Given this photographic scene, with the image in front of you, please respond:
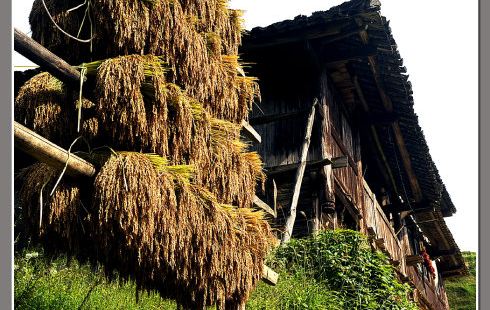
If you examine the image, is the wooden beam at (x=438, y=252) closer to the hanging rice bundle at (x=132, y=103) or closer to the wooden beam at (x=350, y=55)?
the wooden beam at (x=350, y=55)

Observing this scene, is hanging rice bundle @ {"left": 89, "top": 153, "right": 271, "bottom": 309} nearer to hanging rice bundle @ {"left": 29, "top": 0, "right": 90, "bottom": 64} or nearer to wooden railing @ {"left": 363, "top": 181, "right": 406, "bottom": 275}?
hanging rice bundle @ {"left": 29, "top": 0, "right": 90, "bottom": 64}

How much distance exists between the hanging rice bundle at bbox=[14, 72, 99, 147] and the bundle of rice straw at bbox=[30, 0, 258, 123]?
12.8 inches

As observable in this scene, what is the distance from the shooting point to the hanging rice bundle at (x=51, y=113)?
3.98 metres

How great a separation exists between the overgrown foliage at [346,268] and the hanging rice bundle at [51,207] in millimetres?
3644

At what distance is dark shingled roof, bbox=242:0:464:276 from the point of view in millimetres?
8516

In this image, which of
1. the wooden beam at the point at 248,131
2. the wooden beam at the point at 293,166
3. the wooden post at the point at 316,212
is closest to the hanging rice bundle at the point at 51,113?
the wooden beam at the point at 248,131

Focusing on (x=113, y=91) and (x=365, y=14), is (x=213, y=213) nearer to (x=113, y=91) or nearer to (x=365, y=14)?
(x=113, y=91)

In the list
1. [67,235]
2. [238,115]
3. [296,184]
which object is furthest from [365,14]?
[67,235]

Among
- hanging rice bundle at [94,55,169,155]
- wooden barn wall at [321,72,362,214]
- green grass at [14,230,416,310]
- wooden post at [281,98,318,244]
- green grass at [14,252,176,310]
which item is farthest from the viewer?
wooden barn wall at [321,72,362,214]

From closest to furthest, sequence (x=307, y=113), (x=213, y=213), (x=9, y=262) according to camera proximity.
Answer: (x=9, y=262) → (x=213, y=213) → (x=307, y=113)

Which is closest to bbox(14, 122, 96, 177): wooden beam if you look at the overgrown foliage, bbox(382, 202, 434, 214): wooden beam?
the overgrown foliage

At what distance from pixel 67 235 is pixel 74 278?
7.63ft

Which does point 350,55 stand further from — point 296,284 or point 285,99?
point 296,284

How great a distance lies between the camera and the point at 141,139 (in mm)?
4027
